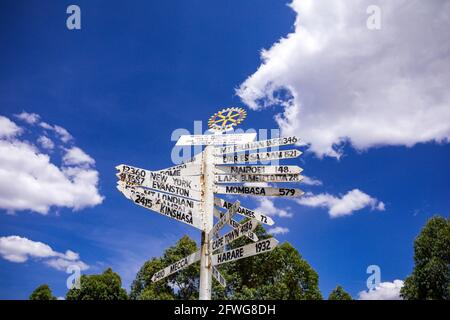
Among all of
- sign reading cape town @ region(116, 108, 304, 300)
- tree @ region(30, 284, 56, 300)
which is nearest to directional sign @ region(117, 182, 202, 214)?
sign reading cape town @ region(116, 108, 304, 300)

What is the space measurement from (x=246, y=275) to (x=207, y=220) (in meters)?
25.9

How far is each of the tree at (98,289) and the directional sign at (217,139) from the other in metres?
29.0

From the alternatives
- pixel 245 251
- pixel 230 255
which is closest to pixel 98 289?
pixel 230 255

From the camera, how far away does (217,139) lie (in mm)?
6785

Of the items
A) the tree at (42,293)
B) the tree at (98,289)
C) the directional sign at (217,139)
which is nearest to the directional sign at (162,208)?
the directional sign at (217,139)

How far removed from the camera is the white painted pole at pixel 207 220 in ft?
18.8

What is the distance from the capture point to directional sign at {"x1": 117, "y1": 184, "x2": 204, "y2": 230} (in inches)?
225

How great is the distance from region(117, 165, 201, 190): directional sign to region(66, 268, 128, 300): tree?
2930 centimetres

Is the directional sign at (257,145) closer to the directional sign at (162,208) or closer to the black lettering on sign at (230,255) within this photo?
the directional sign at (162,208)

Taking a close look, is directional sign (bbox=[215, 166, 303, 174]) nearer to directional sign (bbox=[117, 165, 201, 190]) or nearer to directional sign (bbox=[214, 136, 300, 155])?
directional sign (bbox=[214, 136, 300, 155])

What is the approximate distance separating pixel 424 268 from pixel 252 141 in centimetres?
2394
